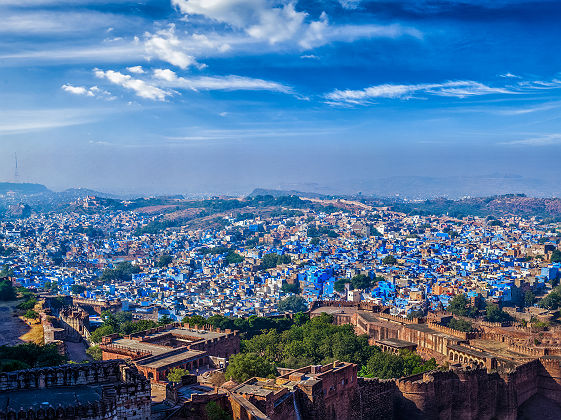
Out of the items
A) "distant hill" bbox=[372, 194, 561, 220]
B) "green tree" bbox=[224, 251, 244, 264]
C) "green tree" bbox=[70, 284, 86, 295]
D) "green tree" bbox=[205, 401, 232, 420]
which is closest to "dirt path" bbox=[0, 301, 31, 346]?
"green tree" bbox=[205, 401, 232, 420]

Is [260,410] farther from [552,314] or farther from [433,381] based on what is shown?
[552,314]

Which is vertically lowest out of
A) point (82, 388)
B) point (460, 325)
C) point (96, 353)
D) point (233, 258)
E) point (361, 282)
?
point (233, 258)

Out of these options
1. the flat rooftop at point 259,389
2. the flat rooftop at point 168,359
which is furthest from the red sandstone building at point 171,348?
the flat rooftop at point 259,389

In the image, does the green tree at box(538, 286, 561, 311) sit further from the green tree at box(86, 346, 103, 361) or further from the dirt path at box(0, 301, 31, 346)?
the dirt path at box(0, 301, 31, 346)

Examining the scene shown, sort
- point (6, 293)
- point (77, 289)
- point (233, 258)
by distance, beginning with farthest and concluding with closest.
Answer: point (233, 258) < point (77, 289) < point (6, 293)

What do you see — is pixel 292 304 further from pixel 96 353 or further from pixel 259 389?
pixel 259 389

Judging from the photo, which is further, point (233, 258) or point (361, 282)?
point (233, 258)

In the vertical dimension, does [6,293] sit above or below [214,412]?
below

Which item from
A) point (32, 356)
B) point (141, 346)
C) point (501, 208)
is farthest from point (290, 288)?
point (501, 208)
